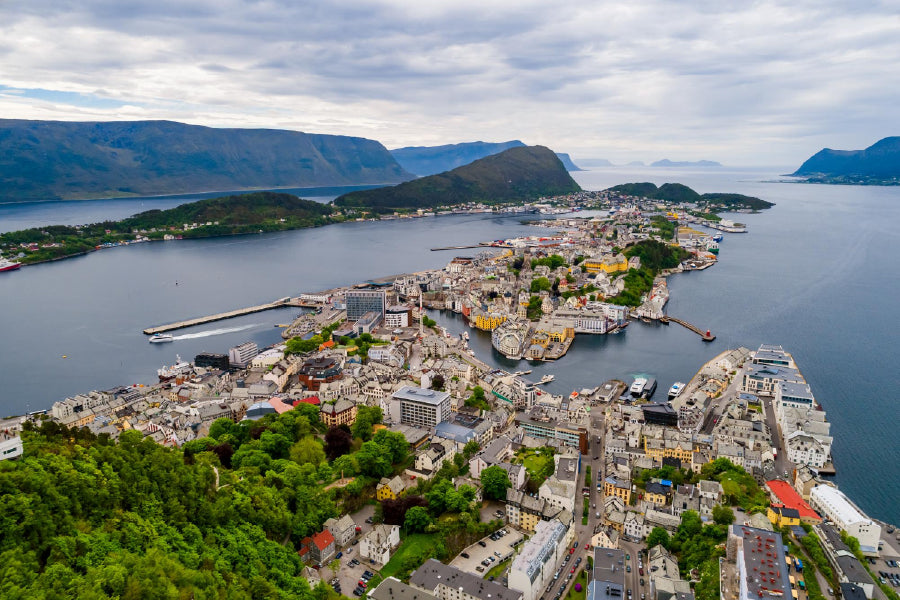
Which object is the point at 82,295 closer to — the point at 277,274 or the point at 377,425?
the point at 277,274

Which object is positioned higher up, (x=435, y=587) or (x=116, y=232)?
(x=116, y=232)

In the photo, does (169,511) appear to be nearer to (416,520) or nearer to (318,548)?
(318,548)

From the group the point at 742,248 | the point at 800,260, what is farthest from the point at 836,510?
the point at 742,248

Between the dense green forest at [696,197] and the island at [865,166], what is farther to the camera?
the island at [865,166]

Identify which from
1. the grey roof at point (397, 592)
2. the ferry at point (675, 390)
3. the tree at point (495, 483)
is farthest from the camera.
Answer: the ferry at point (675, 390)

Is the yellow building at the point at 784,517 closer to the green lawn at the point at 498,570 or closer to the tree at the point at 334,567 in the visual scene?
the green lawn at the point at 498,570

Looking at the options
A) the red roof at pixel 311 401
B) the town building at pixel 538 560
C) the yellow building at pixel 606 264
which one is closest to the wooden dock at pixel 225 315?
the red roof at pixel 311 401

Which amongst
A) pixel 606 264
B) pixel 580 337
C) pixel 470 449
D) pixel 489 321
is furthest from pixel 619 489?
pixel 606 264
